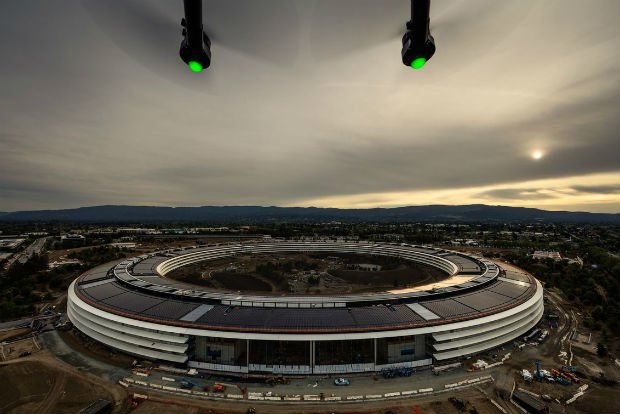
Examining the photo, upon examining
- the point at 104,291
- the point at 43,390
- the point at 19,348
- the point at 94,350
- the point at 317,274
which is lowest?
the point at 43,390

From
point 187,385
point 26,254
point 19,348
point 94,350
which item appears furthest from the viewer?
point 26,254

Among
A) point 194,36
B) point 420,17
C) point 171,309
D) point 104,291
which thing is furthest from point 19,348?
point 420,17

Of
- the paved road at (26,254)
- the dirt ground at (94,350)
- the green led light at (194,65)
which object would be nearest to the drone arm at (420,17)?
the green led light at (194,65)

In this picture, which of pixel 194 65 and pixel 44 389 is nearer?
pixel 194 65

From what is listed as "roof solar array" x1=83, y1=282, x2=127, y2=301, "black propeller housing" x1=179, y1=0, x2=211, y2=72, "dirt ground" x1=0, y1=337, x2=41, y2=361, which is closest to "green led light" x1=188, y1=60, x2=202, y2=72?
"black propeller housing" x1=179, y1=0, x2=211, y2=72

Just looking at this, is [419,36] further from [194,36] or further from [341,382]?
[341,382]

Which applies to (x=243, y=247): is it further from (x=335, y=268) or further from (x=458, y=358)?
(x=458, y=358)

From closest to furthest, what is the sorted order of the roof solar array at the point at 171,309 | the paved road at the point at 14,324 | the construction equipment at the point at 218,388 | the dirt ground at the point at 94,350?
the construction equipment at the point at 218,388 < the dirt ground at the point at 94,350 < the roof solar array at the point at 171,309 < the paved road at the point at 14,324

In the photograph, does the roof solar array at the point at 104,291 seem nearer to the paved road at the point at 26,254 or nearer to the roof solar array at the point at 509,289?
the roof solar array at the point at 509,289

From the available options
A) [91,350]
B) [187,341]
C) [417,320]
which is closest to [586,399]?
[417,320]
